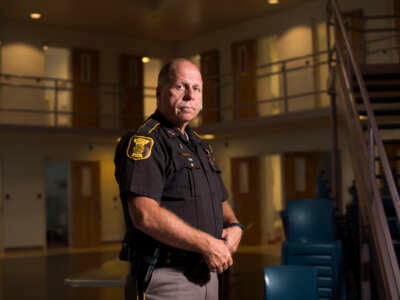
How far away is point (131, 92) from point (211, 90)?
185 cm

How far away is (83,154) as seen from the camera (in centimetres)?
1197

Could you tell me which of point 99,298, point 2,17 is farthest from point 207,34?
point 99,298

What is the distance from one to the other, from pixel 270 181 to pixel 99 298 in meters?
6.57

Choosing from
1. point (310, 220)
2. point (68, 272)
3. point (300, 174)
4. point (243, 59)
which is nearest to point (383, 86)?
point (310, 220)

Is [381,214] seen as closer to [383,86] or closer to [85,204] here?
[383,86]

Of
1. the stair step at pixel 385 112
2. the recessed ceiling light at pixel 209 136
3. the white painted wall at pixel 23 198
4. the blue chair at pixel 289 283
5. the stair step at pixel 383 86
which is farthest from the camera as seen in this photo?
the white painted wall at pixel 23 198

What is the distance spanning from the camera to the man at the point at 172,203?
149cm

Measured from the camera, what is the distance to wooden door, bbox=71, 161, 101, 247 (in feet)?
38.4

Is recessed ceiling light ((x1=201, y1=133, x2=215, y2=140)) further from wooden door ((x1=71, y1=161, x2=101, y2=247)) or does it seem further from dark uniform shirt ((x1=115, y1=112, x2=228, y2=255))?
dark uniform shirt ((x1=115, y1=112, x2=228, y2=255))

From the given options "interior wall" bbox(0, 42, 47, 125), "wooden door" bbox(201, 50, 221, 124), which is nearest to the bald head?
"interior wall" bbox(0, 42, 47, 125)

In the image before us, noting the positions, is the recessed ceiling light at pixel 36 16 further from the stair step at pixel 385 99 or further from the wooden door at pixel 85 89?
the stair step at pixel 385 99

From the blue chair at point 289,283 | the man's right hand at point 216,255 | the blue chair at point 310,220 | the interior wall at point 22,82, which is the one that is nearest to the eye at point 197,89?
the man's right hand at point 216,255

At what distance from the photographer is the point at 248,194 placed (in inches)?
450

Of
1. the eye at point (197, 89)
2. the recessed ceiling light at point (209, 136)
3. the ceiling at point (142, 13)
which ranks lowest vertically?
the eye at point (197, 89)
